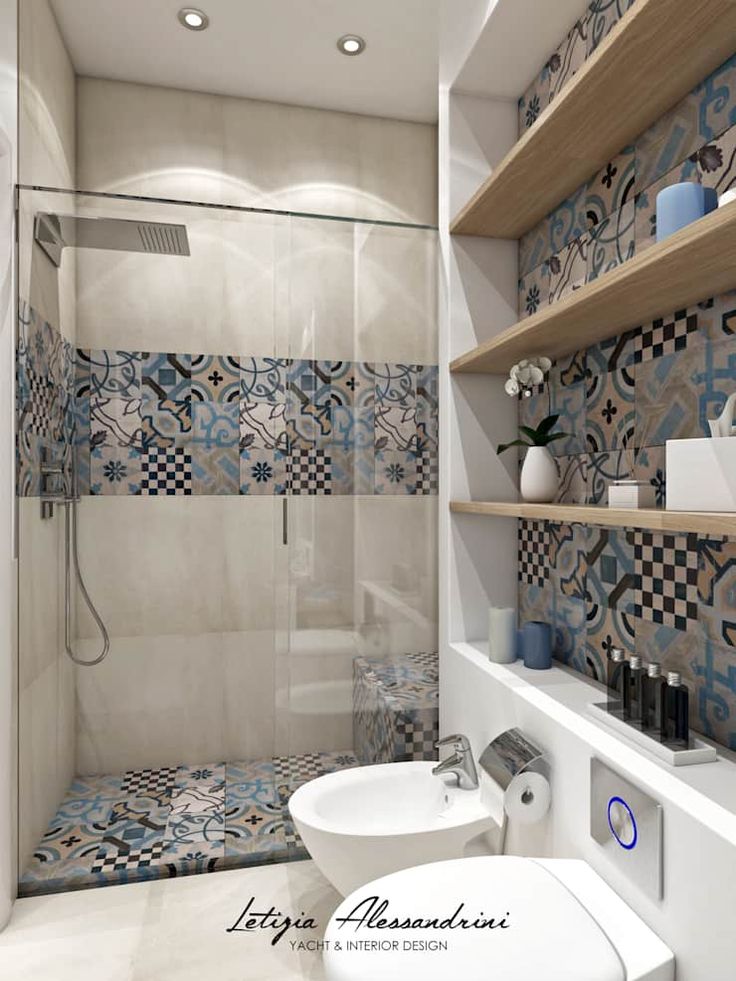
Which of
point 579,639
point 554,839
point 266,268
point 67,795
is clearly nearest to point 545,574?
point 579,639

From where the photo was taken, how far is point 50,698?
2143 millimetres

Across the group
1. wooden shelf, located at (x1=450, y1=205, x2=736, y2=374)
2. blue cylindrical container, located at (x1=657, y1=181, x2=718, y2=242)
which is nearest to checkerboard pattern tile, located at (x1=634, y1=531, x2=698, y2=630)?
wooden shelf, located at (x1=450, y1=205, x2=736, y2=374)

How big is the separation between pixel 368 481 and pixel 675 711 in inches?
43.9

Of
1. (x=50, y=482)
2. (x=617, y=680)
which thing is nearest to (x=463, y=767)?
(x=617, y=680)

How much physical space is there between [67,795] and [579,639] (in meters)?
1.81

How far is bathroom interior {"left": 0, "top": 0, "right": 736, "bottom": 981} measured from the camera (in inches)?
44.6

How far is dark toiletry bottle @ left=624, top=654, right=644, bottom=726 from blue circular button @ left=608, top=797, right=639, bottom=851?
6.2 inches

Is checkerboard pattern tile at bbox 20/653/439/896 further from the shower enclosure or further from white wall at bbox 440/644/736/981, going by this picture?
white wall at bbox 440/644/736/981

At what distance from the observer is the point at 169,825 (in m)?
2.17

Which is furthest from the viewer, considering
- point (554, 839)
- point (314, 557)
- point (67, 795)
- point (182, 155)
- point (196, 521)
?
point (182, 155)

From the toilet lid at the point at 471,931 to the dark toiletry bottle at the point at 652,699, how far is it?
31cm

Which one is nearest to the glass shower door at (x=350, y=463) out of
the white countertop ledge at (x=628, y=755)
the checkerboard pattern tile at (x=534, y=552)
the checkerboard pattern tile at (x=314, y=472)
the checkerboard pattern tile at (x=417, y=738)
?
the checkerboard pattern tile at (x=314, y=472)

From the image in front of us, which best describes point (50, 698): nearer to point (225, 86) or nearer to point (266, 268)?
point (266, 268)

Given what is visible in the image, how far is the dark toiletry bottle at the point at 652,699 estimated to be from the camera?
116 cm
